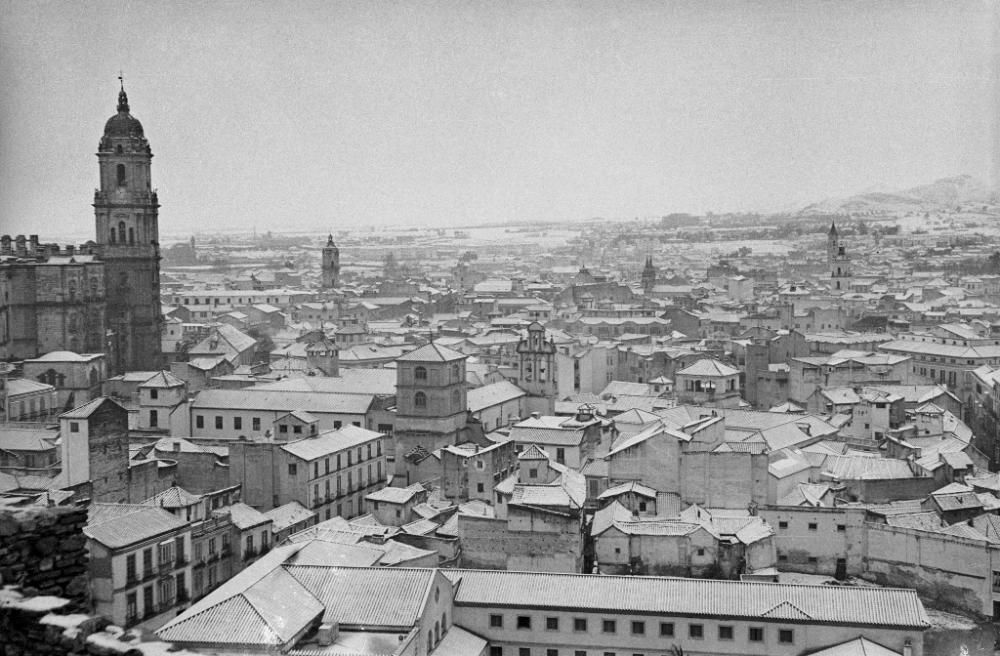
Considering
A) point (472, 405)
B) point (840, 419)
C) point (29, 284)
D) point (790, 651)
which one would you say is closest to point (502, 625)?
point (790, 651)

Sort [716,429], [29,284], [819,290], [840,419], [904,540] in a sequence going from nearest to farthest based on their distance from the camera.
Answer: [904,540] < [716,429] < [840,419] < [29,284] < [819,290]

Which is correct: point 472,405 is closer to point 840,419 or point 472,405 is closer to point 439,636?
point 840,419

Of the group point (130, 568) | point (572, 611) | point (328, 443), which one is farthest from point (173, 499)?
point (572, 611)

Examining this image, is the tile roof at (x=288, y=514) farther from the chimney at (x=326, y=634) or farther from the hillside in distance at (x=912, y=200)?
the hillside in distance at (x=912, y=200)

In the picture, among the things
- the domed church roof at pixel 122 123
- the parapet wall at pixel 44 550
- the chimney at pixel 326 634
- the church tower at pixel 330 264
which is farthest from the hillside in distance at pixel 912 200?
the parapet wall at pixel 44 550

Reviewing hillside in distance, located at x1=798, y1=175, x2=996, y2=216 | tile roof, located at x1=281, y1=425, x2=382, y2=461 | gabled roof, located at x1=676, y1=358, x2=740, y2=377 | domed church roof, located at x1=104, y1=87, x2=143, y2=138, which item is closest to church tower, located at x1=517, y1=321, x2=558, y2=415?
gabled roof, located at x1=676, y1=358, x2=740, y2=377

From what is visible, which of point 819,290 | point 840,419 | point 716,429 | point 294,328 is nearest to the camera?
point 716,429
